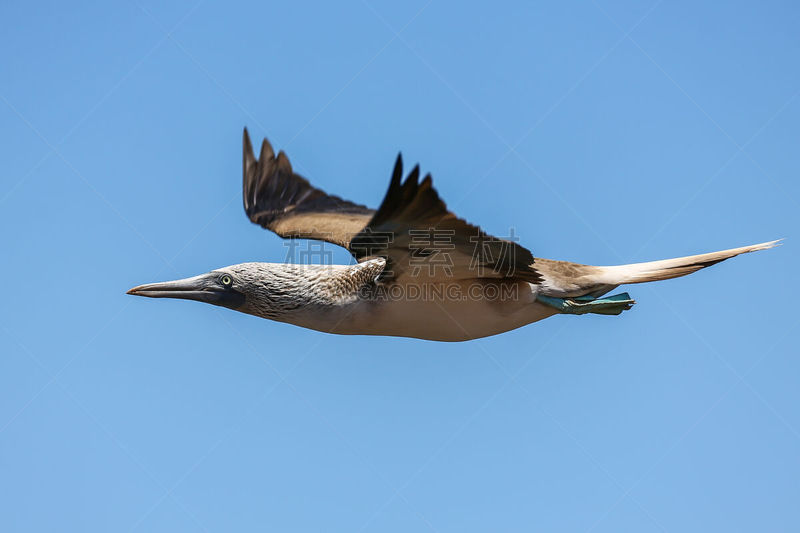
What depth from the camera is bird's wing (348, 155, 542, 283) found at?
5988mm

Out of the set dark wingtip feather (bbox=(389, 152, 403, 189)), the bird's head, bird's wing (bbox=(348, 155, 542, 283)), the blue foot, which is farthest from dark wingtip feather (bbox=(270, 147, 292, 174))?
dark wingtip feather (bbox=(389, 152, 403, 189))

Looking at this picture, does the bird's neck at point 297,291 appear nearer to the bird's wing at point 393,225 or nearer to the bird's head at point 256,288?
the bird's head at point 256,288

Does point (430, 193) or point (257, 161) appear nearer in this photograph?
point (430, 193)

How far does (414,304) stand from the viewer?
26.4 ft

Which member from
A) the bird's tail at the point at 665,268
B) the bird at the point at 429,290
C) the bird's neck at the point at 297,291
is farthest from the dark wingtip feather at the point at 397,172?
the bird's tail at the point at 665,268

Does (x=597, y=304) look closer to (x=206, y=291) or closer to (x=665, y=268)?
(x=665, y=268)

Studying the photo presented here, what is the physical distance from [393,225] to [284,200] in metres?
3.91

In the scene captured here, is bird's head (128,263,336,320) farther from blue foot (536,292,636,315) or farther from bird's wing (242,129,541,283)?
blue foot (536,292,636,315)

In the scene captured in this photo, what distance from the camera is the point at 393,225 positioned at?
6.43 metres

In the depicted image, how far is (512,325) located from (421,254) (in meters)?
1.76

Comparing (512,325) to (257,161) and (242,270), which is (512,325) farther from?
(257,161)

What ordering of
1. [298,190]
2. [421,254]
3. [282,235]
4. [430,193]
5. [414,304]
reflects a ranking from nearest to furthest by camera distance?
1. [430,193]
2. [421,254]
3. [414,304]
4. [282,235]
5. [298,190]

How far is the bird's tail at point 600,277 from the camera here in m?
8.43

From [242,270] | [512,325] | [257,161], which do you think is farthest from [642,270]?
[257,161]
